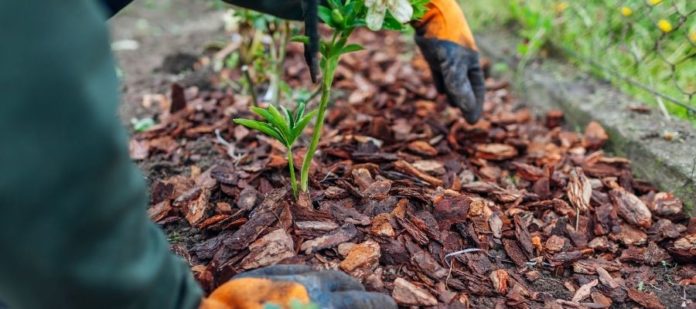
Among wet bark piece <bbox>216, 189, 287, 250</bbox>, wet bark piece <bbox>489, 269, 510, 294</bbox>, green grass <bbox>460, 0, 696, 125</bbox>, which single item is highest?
green grass <bbox>460, 0, 696, 125</bbox>

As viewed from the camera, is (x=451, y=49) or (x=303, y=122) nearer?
(x=303, y=122)

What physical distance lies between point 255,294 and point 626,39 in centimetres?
215

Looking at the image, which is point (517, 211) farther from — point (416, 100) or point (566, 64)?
point (566, 64)

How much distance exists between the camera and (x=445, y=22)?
213 centimetres

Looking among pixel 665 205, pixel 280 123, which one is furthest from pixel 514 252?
pixel 280 123

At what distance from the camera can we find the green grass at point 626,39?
240cm

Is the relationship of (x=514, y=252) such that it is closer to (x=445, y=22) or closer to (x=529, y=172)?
(x=529, y=172)

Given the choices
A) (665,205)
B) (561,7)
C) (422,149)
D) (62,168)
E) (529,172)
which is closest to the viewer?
(62,168)

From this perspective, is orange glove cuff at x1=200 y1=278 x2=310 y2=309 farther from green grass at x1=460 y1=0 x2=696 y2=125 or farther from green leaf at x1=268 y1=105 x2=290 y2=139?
green grass at x1=460 y1=0 x2=696 y2=125

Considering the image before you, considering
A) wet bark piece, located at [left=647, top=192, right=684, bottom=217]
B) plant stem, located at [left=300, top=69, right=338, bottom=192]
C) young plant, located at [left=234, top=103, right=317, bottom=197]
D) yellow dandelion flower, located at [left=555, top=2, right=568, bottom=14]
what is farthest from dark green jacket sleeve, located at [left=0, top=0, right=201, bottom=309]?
yellow dandelion flower, located at [left=555, top=2, right=568, bottom=14]

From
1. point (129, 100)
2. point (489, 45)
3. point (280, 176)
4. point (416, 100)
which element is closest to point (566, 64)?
point (489, 45)

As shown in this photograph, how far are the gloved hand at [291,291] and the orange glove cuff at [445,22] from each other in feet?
3.60

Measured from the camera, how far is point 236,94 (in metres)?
2.76

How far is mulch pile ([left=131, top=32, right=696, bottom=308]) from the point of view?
59.6 inches
